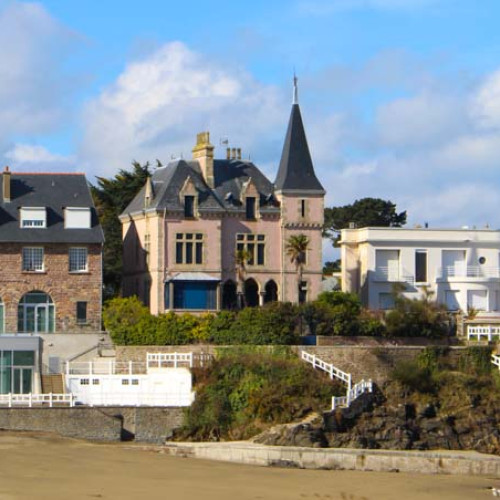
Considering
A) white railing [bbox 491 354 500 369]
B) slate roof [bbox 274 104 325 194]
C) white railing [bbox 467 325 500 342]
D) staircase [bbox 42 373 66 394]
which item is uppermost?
slate roof [bbox 274 104 325 194]

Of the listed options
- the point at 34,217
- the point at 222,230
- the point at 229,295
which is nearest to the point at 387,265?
the point at 229,295

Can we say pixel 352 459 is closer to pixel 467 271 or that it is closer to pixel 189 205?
pixel 189 205

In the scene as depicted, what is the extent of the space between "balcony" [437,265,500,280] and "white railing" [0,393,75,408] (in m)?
22.2

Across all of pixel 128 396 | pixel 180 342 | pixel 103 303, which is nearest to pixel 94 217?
pixel 103 303

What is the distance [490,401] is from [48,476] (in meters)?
19.6

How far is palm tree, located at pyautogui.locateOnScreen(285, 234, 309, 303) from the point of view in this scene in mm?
63094

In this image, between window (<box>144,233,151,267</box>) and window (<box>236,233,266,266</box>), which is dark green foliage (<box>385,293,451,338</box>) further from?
window (<box>144,233,151,267</box>)

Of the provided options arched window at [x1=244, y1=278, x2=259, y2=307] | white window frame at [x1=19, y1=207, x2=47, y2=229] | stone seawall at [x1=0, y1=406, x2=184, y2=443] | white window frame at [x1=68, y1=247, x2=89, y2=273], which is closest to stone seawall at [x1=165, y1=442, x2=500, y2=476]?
stone seawall at [x1=0, y1=406, x2=184, y2=443]

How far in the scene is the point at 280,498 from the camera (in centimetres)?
3525

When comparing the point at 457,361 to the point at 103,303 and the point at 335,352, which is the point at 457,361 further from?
the point at 103,303

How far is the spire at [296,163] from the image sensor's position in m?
64.1

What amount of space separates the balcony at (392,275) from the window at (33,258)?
14.8 metres

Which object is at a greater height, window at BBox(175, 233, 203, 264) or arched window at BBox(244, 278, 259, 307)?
window at BBox(175, 233, 203, 264)

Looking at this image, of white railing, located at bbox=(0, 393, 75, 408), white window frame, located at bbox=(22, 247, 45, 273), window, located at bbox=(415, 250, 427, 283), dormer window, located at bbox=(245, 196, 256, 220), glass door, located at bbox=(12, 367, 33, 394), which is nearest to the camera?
white railing, located at bbox=(0, 393, 75, 408)
